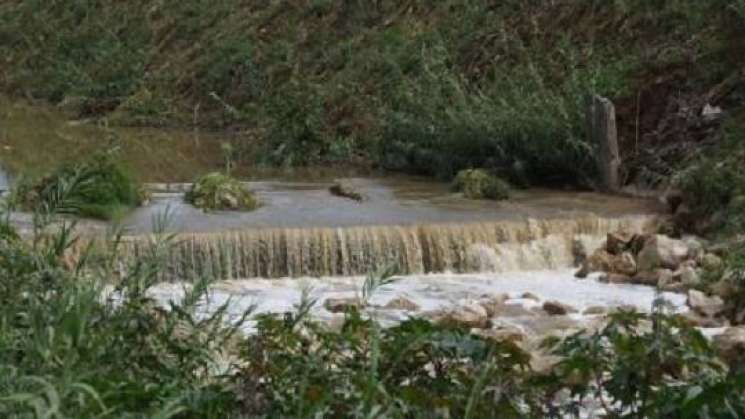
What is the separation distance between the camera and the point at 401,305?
10391 mm

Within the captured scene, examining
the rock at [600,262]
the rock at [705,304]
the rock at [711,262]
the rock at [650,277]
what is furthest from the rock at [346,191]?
the rock at [705,304]

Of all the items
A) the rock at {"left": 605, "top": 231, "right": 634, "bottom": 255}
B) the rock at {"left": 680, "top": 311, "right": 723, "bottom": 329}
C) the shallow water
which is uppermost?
the shallow water

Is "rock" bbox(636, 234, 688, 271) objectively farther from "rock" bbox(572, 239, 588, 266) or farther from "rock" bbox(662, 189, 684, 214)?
"rock" bbox(662, 189, 684, 214)

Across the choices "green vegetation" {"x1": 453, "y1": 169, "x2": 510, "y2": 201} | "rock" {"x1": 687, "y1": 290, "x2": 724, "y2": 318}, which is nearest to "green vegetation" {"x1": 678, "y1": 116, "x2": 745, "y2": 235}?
"rock" {"x1": 687, "y1": 290, "x2": 724, "y2": 318}

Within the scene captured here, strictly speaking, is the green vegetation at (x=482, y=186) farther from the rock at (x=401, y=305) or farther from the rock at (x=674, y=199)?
the rock at (x=401, y=305)

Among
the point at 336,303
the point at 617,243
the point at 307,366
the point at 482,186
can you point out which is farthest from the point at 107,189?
the point at 307,366

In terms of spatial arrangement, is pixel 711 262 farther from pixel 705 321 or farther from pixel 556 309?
pixel 556 309

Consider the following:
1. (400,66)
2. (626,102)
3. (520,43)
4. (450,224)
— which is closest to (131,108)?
(400,66)

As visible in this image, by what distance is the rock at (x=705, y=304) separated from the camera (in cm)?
1019

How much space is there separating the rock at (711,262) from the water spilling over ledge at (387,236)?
4.17 ft

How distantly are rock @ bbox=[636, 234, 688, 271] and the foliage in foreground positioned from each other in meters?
7.13

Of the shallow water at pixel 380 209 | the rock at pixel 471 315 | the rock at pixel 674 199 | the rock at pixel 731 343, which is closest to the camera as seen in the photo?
the rock at pixel 731 343

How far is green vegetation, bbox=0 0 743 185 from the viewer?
14969 millimetres

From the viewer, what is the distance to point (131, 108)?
22.9 m
